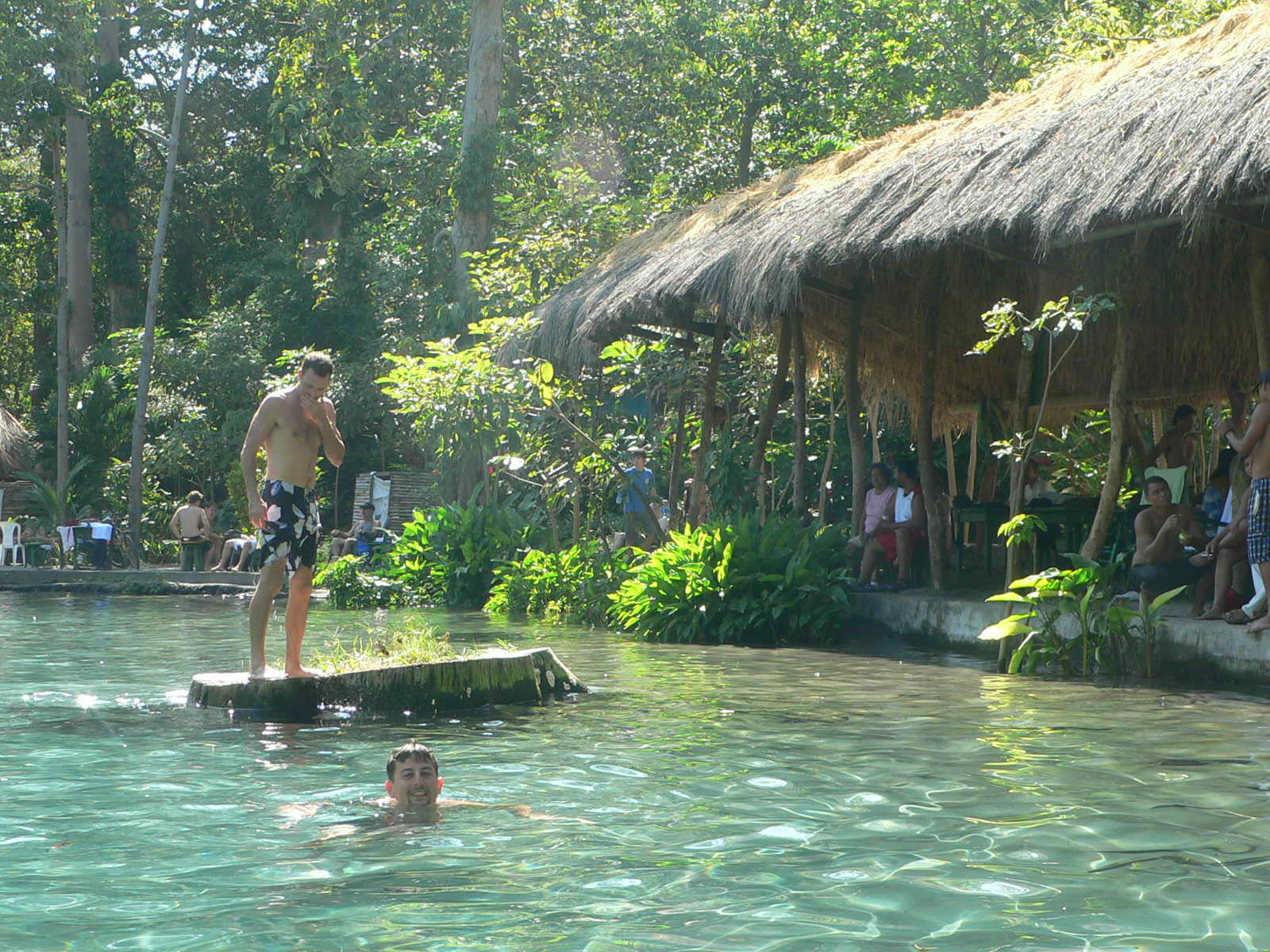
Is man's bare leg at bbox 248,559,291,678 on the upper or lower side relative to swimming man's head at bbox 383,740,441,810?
upper

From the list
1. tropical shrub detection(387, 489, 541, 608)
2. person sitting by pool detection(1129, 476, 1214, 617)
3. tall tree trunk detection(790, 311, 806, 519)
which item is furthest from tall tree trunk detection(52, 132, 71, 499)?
person sitting by pool detection(1129, 476, 1214, 617)

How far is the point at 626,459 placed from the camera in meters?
17.6

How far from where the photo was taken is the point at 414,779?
5320mm

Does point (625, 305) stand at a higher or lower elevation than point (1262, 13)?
lower

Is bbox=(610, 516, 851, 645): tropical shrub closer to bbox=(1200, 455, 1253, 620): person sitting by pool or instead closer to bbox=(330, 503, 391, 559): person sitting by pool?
bbox=(1200, 455, 1253, 620): person sitting by pool

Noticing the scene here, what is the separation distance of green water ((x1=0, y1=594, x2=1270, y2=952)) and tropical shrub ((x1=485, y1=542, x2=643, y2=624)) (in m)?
5.65

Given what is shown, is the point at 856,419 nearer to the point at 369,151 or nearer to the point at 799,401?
the point at 799,401

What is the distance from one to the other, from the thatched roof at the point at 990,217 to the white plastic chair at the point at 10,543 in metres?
13.9

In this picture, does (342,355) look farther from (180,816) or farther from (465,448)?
(180,816)

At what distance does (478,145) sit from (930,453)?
41.4ft

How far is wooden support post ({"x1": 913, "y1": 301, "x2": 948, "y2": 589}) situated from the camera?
12.3m

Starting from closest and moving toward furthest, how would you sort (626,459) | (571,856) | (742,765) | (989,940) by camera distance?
(989,940) < (571,856) < (742,765) < (626,459)

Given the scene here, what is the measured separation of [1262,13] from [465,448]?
885 cm

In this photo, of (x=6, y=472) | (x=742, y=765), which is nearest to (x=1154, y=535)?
(x=742, y=765)
